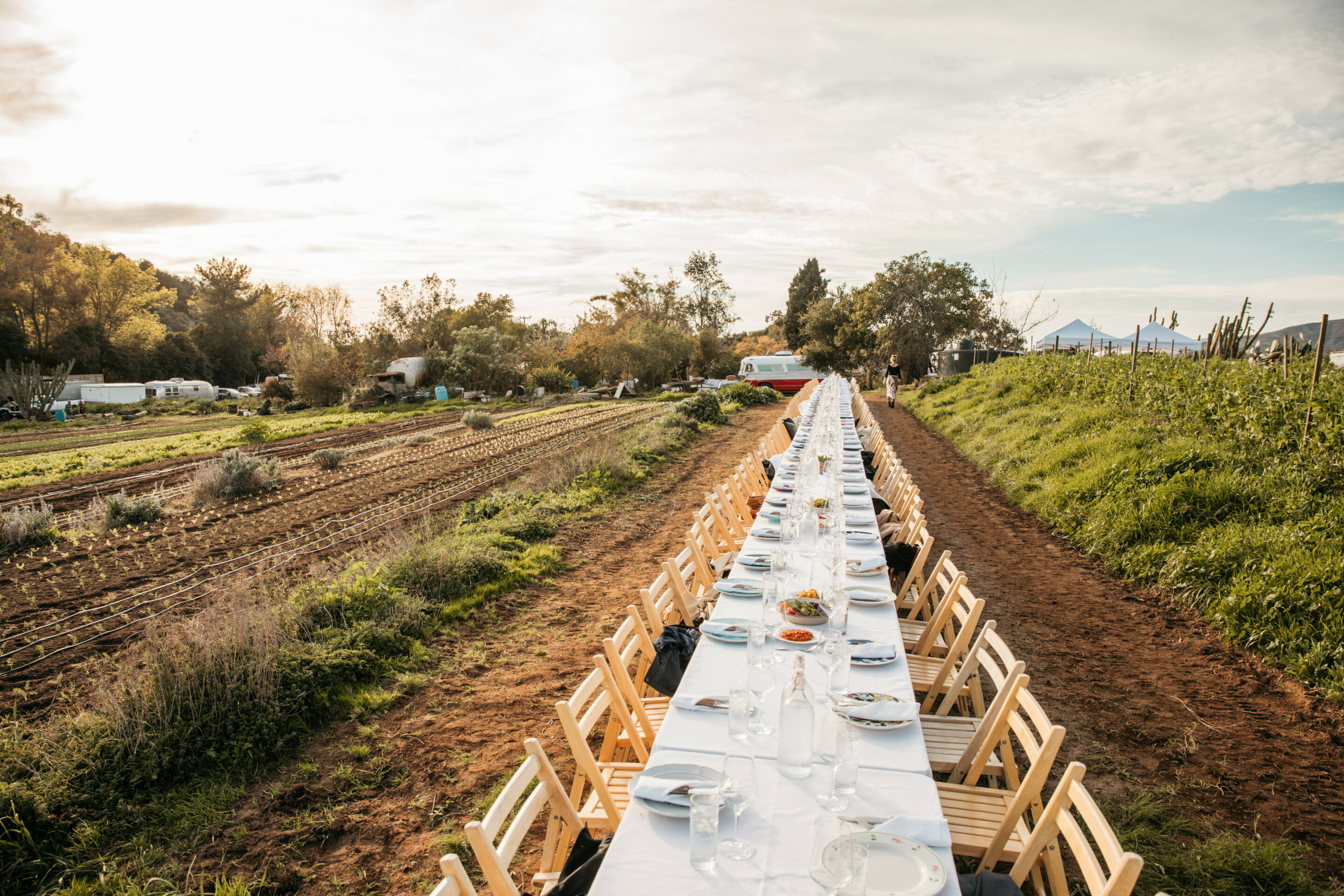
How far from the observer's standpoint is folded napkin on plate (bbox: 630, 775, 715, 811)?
5.97 feet

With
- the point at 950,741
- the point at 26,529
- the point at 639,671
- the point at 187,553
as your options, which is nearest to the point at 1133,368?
the point at 950,741

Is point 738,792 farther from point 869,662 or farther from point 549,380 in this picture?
point 549,380

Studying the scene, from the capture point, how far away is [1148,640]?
5.04 metres

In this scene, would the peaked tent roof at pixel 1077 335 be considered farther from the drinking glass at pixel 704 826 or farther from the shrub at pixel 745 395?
the drinking glass at pixel 704 826

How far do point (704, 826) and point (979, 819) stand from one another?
1348 millimetres

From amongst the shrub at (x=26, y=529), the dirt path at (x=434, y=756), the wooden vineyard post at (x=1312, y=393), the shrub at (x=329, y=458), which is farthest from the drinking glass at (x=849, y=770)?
the shrub at (x=329, y=458)

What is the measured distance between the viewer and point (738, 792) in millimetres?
1856

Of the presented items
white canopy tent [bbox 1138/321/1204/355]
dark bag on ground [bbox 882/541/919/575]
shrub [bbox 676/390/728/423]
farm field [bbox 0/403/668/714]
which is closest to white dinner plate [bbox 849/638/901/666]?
dark bag on ground [bbox 882/541/919/575]

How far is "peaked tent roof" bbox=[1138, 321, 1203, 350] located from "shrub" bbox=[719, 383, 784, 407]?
18.0m

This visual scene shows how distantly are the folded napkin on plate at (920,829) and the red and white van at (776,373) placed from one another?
2991cm

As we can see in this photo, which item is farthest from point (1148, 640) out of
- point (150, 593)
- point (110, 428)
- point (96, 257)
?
point (96, 257)

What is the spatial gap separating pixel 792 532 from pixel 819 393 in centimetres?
1528

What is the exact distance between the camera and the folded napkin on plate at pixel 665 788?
1820 mm

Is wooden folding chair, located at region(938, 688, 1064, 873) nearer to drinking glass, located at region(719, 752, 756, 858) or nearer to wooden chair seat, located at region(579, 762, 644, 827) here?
drinking glass, located at region(719, 752, 756, 858)
